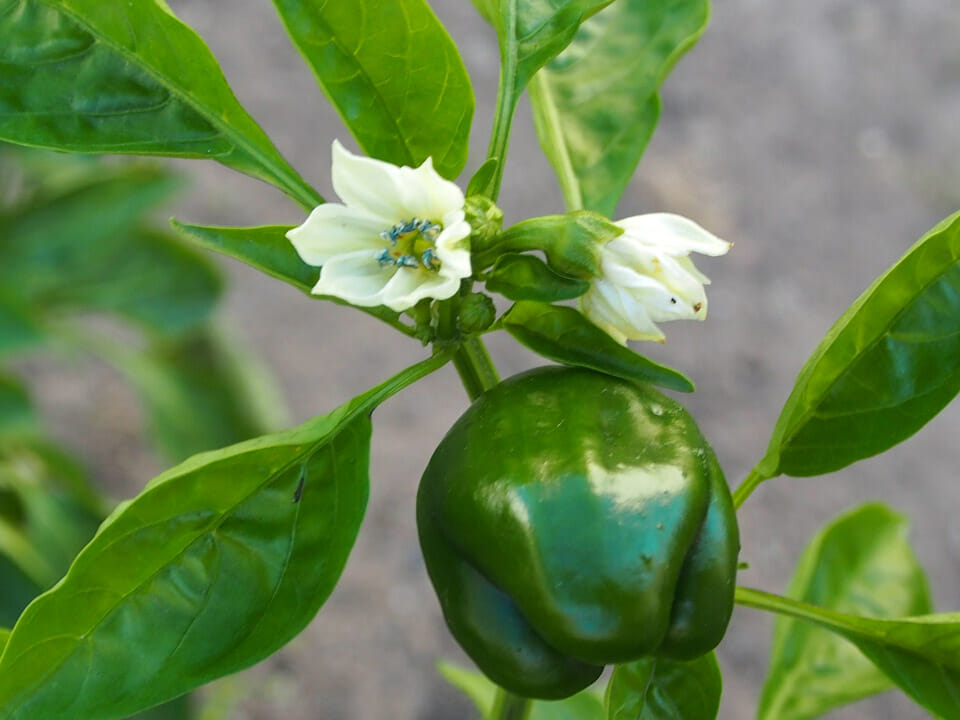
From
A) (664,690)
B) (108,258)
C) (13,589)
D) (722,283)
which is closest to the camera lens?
(664,690)

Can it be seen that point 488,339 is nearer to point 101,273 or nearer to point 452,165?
point 101,273

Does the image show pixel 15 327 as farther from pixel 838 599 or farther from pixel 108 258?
pixel 838 599

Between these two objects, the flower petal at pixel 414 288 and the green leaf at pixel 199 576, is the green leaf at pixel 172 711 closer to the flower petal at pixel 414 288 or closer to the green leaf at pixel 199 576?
the green leaf at pixel 199 576

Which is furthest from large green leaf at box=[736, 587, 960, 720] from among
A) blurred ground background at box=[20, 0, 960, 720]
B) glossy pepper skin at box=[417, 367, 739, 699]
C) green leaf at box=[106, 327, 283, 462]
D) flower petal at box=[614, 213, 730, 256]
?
blurred ground background at box=[20, 0, 960, 720]

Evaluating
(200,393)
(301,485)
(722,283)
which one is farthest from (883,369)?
(722,283)

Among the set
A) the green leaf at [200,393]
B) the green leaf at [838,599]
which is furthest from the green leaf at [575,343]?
the green leaf at [200,393]
